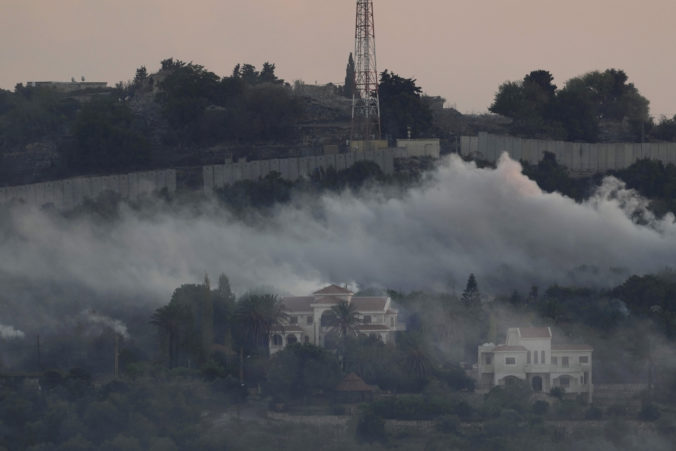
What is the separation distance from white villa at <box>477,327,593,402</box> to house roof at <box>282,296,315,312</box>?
6.80 metres

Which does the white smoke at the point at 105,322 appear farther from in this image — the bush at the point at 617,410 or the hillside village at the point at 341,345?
the bush at the point at 617,410

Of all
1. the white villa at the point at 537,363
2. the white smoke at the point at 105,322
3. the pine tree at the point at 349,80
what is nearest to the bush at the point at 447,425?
the white villa at the point at 537,363

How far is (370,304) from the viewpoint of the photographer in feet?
344

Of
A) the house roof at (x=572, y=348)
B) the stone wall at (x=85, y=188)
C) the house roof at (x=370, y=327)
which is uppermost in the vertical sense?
the stone wall at (x=85, y=188)

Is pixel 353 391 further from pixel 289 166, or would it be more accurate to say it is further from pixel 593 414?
pixel 289 166

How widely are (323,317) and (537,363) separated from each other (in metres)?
7.71

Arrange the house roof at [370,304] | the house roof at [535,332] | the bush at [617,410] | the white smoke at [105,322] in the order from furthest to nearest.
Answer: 1. the white smoke at [105,322]
2. the house roof at [370,304]
3. the house roof at [535,332]
4. the bush at [617,410]

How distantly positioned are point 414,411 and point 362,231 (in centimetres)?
2194

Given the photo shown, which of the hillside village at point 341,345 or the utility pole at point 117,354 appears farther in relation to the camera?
the utility pole at point 117,354

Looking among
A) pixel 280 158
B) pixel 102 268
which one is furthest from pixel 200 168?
pixel 102 268

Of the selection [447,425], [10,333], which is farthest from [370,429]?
[10,333]

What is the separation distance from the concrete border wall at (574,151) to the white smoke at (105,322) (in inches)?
960

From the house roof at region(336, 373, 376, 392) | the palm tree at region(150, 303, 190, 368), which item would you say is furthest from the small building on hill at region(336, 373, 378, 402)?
the palm tree at region(150, 303, 190, 368)

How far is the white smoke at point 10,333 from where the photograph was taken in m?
105
